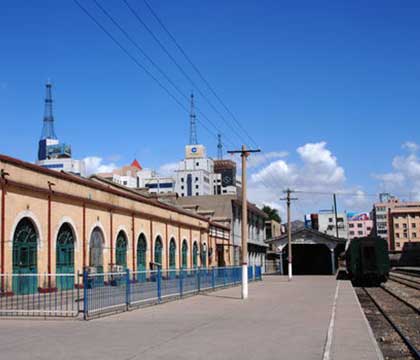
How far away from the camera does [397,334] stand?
48.7 ft

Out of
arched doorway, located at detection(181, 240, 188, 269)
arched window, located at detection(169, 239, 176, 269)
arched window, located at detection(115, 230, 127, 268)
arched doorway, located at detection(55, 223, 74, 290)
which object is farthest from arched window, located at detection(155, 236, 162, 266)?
arched doorway, located at detection(55, 223, 74, 290)

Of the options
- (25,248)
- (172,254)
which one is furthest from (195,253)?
(25,248)

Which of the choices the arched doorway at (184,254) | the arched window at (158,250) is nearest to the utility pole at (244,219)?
the arched window at (158,250)

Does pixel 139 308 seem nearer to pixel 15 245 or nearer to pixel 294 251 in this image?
pixel 15 245

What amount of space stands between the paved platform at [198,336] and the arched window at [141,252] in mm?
18029

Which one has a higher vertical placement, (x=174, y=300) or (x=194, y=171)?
(x=194, y=171)

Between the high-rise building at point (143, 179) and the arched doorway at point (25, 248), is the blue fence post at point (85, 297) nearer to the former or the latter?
the arched doorway at point (25, 248)

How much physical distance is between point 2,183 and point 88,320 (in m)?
8.31

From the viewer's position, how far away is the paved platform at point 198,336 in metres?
10.4

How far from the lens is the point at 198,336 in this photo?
12.7 metres

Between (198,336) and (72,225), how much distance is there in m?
16.2

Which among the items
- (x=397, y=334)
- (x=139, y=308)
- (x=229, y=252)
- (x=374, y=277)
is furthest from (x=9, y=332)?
(x=229, y=252)

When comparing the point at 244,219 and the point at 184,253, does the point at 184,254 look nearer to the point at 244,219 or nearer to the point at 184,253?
the point at 184,253

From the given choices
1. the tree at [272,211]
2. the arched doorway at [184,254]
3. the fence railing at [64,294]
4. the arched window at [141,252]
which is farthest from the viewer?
the tree at [272,211]
